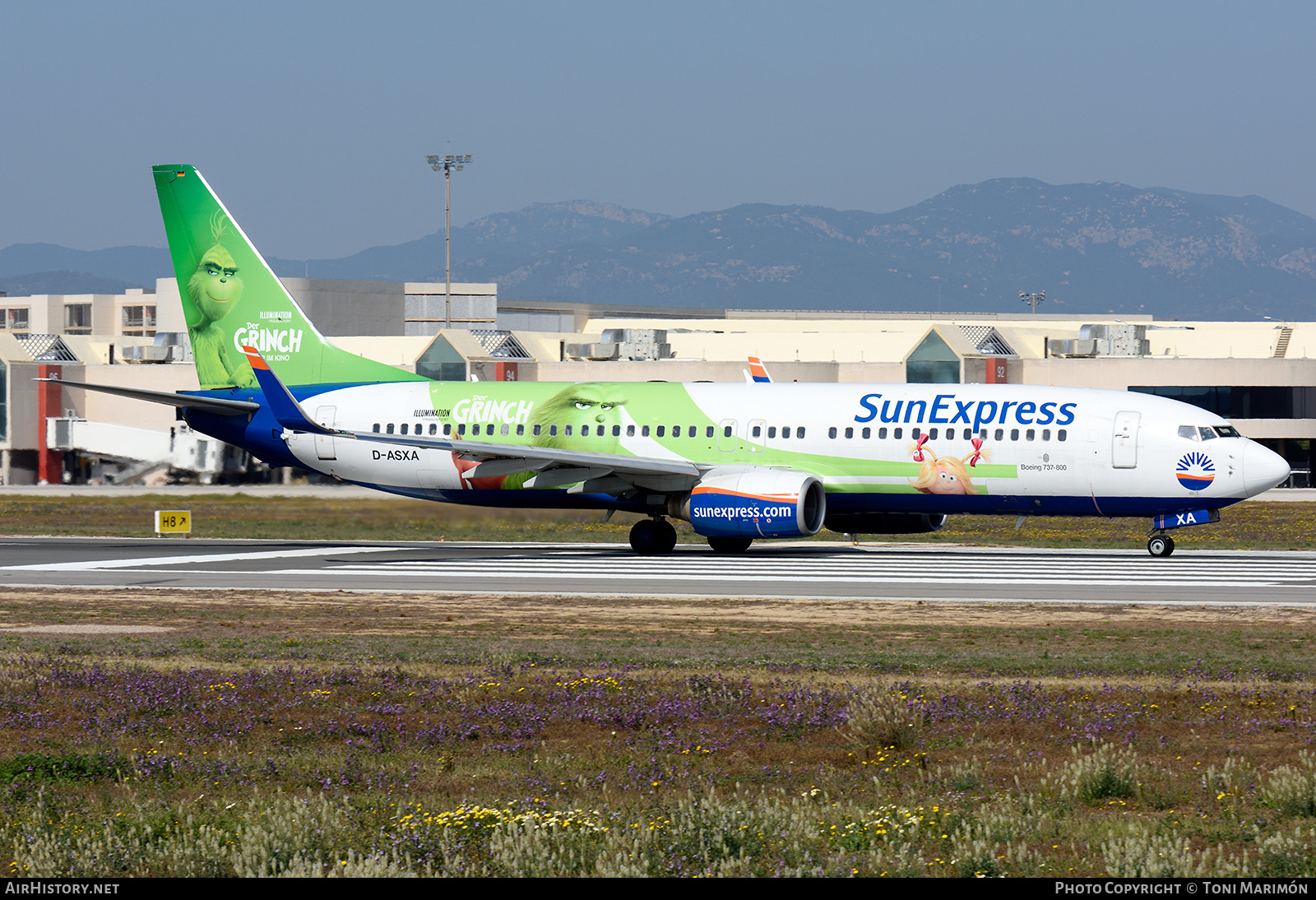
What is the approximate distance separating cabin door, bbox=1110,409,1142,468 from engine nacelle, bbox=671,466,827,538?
7115 millimetres

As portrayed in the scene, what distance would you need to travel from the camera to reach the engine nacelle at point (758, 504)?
35.7 m

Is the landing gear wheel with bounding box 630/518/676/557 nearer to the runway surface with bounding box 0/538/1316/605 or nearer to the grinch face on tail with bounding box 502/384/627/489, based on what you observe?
the runway surface with bounding box 0/538/1316/605

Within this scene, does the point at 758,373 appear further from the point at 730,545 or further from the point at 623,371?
the point at 623,371

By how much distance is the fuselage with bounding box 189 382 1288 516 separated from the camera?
118 ft

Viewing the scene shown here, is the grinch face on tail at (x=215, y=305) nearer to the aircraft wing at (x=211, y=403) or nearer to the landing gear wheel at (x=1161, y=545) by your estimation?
the aircraft wing at (x=211, y=403)

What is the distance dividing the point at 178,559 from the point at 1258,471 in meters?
26.8

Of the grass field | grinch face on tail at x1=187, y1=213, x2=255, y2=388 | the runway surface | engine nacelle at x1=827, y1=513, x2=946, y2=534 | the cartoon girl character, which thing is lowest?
the runway surface

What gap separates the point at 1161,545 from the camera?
1490 inches

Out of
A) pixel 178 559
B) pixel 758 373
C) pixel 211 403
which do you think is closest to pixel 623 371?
pixel 758 373

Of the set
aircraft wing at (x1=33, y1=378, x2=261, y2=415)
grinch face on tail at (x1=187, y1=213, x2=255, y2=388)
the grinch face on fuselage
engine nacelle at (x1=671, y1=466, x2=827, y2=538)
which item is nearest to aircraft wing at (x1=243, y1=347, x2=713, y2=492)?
the grinch face on fuselage

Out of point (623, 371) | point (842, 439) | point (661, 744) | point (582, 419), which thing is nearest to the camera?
point (661, 744)

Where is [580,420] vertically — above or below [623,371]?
below

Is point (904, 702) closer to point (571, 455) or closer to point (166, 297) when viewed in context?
point (571, 455)

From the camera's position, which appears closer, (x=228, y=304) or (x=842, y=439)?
(x=842, y=439)
